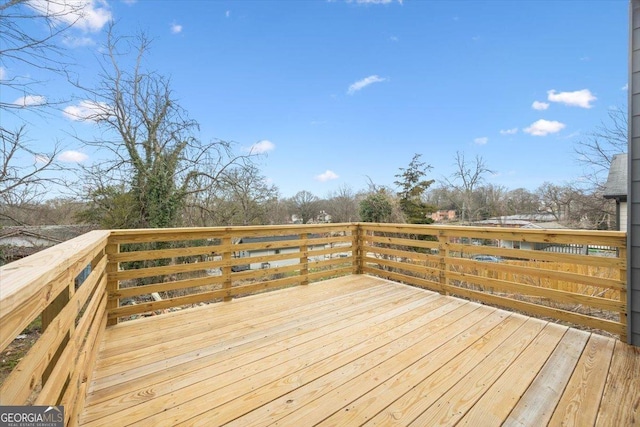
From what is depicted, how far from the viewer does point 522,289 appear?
2918 mm

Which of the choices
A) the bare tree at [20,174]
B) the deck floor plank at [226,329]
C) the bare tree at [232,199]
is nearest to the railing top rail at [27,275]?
the deck floor plank at [226,329]

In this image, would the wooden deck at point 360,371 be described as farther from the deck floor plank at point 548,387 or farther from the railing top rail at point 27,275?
the railing top rail at point 27,275

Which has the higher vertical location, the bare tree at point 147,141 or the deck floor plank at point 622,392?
the bare tree at point 147,141

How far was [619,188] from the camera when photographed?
723 cm

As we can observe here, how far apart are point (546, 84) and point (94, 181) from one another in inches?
539

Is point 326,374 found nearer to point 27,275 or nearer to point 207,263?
point 27,275

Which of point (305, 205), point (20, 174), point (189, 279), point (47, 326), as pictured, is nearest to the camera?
point (47, 326)

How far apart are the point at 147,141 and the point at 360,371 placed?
371 inches

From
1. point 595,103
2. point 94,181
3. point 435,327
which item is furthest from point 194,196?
point 595,103

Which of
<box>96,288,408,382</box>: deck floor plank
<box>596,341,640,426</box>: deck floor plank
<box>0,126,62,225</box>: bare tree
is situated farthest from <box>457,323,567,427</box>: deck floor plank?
<box>0,126,62,225</box>: bare tree

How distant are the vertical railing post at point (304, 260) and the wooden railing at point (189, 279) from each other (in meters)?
0.01

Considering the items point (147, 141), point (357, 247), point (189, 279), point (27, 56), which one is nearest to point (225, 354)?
point (189, 279)

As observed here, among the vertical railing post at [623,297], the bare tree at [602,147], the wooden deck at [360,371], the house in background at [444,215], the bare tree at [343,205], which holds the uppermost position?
the bare tree at [602,147]

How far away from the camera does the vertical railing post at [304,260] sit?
13.4ft
